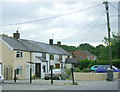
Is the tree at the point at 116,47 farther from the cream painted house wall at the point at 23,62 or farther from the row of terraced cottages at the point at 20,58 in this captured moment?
the cream painted house wall at the point at 23,62

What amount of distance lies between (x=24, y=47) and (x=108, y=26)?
16457 mm

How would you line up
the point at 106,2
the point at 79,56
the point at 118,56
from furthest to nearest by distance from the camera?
the point at 79,56
the point at 118,56
the point at 106,2

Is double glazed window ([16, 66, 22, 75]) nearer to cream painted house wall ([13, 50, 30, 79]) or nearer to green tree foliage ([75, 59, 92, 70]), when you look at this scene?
cream painted house wall ([13, 50, 30, 79])

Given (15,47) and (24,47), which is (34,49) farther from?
(15,47)

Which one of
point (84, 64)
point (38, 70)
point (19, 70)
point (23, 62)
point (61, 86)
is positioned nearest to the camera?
point (61, 86)

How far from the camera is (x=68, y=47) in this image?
125m

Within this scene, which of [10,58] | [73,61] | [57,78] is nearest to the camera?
[57,78]

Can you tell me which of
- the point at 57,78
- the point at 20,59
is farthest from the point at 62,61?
the point at 57,78

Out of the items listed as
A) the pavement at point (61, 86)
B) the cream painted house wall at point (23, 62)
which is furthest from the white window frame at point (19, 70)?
the pavement at point (61, 86)

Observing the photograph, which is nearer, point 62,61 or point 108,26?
point 108,26

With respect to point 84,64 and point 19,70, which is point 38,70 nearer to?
point 19,70

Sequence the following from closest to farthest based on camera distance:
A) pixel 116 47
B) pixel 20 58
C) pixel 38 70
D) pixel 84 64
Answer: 1. pixel 20 58
2. pixel 38 70
3. pixel 84 64
4. pixel 116 47

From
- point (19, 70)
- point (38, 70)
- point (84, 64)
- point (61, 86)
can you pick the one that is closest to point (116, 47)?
point (84, 64)

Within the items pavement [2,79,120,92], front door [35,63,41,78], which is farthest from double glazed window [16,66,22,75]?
pavement [2,79,120,92]
